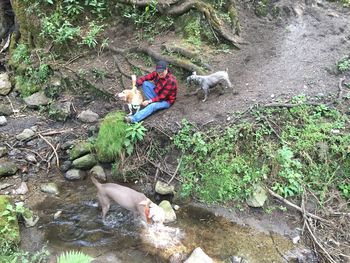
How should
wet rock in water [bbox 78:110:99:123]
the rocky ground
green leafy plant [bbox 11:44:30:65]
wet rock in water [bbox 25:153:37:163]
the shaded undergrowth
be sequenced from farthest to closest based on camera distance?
green leafy plant [bbox 11:44:30:65] → wet rock in water [bbox 78:110:99:123] → wet rock in water [bbox 25:153:37:163] → the rocky ground → the shaded undergrowth

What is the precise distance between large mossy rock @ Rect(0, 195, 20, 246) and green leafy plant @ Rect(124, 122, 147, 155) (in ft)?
8.66

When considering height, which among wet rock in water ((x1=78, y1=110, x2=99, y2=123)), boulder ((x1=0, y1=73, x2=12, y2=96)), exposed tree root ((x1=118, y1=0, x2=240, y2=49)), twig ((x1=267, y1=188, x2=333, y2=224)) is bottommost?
boulder ((x1=0, y1=73, x2=12, y2=96))

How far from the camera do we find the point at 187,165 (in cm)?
804

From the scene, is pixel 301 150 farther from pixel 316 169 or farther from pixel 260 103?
pixel 260 103

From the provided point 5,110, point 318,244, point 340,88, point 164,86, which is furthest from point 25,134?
point 340,88

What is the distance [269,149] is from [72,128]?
16.6 feet

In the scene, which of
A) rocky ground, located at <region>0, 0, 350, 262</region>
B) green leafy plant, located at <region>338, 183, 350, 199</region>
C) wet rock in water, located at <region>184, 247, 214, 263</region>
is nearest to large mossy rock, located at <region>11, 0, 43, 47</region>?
rocky ground, located at <region>0, 0, 350, 262</region>

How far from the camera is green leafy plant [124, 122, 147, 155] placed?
8.30m

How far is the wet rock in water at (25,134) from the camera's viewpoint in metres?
9.40

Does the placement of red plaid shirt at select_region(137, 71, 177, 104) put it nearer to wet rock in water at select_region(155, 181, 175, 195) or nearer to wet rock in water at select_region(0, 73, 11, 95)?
wet rock in water at select_region(155, 181, 175, 195)

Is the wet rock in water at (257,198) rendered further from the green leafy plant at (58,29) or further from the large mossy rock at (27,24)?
the large mossy rock at (27,24)

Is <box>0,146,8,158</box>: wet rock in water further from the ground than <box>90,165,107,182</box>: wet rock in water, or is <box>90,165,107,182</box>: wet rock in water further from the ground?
<box>90,165,107,182</box>: wet rock in water

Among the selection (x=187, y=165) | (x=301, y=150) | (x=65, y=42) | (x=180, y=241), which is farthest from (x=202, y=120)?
(x=65, y=42)

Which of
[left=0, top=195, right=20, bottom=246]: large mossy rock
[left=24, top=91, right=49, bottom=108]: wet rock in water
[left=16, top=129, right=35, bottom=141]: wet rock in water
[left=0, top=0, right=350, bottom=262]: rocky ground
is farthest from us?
[left=24, top=91, right=49, bottom=108]: wet rock in water
